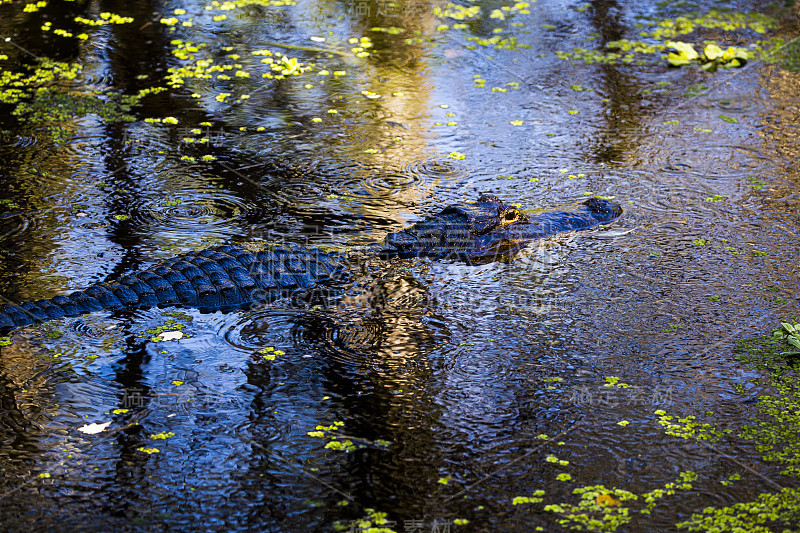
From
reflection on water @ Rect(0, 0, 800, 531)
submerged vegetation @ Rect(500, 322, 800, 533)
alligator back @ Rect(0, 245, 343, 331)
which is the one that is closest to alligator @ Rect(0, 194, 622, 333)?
alligator back @ Rect(0, 245, 343, 331)

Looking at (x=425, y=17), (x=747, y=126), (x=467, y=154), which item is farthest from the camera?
(x=425, y=17)

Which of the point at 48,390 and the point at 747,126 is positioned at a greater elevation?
the point at 747,126

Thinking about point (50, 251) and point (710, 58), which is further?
point (710, 58)

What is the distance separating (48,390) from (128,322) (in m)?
0.73

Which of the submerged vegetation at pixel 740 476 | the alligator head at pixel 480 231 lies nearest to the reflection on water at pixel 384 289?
the submerged vegetation at pixel 740 476

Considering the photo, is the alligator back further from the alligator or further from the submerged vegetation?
the submerged vegetation

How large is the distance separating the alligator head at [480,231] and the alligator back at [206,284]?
1.93 ft

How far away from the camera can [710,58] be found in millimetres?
9656

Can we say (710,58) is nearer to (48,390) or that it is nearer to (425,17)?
(425,17)

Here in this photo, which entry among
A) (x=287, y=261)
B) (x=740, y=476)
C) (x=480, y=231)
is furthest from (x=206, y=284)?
(x=740, y=476)

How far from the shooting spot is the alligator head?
5418mm

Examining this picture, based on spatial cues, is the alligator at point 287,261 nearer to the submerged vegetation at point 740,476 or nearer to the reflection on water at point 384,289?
the reflection on water at point 384,289

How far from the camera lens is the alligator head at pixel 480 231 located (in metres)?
5.42

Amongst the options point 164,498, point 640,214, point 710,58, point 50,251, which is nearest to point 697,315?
point 640,214
